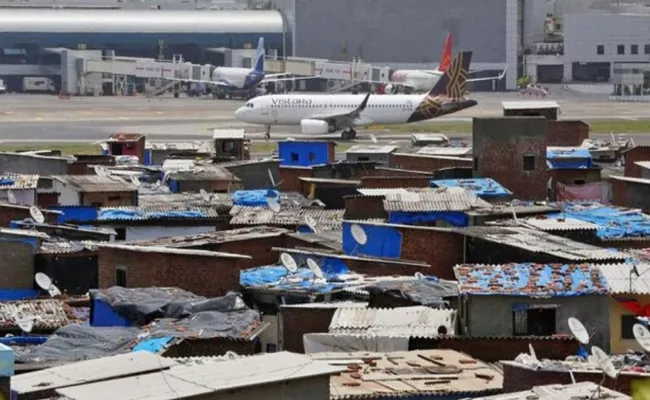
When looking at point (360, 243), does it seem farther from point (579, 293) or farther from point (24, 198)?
point (24, 198)

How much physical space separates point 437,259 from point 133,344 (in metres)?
14.9

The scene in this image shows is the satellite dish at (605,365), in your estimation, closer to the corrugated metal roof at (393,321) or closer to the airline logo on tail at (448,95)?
the corrugated metal roof at (393,321)

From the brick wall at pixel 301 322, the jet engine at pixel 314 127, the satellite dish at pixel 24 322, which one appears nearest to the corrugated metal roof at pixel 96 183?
the satellite dish at pixel 24 322

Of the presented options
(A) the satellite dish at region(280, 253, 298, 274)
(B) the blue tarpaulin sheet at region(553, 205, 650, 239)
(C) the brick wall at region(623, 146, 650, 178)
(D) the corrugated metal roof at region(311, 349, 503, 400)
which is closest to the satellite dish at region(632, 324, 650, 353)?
(D) the corrugated metal roof at region(311, 349, 503, 400)

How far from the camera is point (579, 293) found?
3638 centimetres

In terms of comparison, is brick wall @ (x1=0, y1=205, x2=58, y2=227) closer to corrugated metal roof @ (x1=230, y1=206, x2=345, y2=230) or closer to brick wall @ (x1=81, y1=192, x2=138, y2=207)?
brick wall @ (x1=81, y1=192, x2=138, y2=207)

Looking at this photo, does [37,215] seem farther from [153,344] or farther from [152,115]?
[152,115]

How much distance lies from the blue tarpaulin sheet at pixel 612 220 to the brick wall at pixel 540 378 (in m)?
21.6

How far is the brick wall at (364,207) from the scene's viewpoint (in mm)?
57969

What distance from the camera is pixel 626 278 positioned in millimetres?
37844

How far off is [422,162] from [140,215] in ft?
80.0

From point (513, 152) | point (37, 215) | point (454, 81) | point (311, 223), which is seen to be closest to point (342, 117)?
point (454, 81)

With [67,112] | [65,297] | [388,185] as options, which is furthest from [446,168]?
[67,112]

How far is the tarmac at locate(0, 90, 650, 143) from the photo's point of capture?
411 feet
